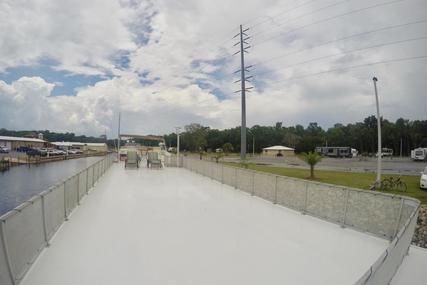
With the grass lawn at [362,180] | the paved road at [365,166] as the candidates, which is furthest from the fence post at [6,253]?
the paved road at [365,166]

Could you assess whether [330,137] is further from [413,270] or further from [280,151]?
[413,270]

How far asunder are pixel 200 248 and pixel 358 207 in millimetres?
3472

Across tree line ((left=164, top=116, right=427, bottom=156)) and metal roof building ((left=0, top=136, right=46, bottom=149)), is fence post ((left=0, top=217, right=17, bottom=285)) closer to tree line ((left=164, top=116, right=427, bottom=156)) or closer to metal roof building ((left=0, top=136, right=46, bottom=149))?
tree line ((left=164, top=116, right=427, bottom=156))

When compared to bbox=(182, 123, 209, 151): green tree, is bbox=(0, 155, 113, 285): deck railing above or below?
below

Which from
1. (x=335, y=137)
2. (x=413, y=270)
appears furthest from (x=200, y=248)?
(x=335, y=137)

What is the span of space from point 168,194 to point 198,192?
1286 mm

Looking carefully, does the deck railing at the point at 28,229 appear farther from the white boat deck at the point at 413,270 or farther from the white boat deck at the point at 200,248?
the white boat deck at the point at 413,270

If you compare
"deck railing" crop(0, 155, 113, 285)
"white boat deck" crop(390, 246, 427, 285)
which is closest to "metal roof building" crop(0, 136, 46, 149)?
"deck railing" crop(0, 155, 113, 285)

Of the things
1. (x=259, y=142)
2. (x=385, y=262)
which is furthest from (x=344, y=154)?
(x=385, y=262)

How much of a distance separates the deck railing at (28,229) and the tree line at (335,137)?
67.9 meters

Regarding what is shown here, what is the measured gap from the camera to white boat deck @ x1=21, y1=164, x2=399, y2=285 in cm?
436

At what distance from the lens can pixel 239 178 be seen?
1342 cm

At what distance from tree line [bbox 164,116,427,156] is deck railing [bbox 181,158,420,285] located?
64.8 m

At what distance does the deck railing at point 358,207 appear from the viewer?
156 inches
